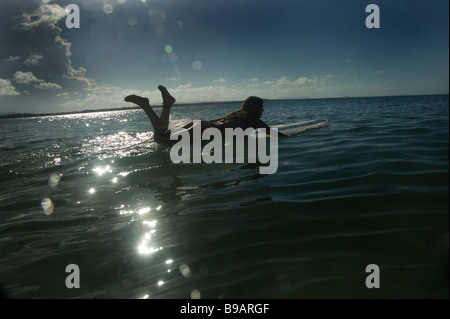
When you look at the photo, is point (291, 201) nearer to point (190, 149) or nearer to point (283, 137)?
point (190, 149)

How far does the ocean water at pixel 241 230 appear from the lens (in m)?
2.05

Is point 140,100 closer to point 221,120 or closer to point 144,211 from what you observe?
point 221,120

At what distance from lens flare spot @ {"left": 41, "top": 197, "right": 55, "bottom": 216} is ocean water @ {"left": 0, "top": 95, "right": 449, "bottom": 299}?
0.06 feet

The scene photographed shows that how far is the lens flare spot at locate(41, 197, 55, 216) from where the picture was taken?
389 cm

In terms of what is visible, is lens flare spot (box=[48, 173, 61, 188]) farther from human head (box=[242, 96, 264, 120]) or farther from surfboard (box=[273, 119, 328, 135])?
surfboard (box=[273, 119, 328, 135])

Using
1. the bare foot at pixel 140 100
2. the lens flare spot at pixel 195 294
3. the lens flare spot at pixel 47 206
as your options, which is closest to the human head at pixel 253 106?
the bare foot at pixel 140 100

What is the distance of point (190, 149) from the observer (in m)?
7.83

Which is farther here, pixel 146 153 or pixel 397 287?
pixel 146 153

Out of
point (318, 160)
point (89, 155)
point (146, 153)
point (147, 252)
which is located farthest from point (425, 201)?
point (89, 155)

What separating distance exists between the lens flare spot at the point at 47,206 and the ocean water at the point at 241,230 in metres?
0.02

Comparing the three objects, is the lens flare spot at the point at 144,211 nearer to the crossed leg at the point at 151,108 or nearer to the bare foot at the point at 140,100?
the crossed leg at the point at 151,108

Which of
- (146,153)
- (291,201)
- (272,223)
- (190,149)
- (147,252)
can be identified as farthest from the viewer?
(190,149)
